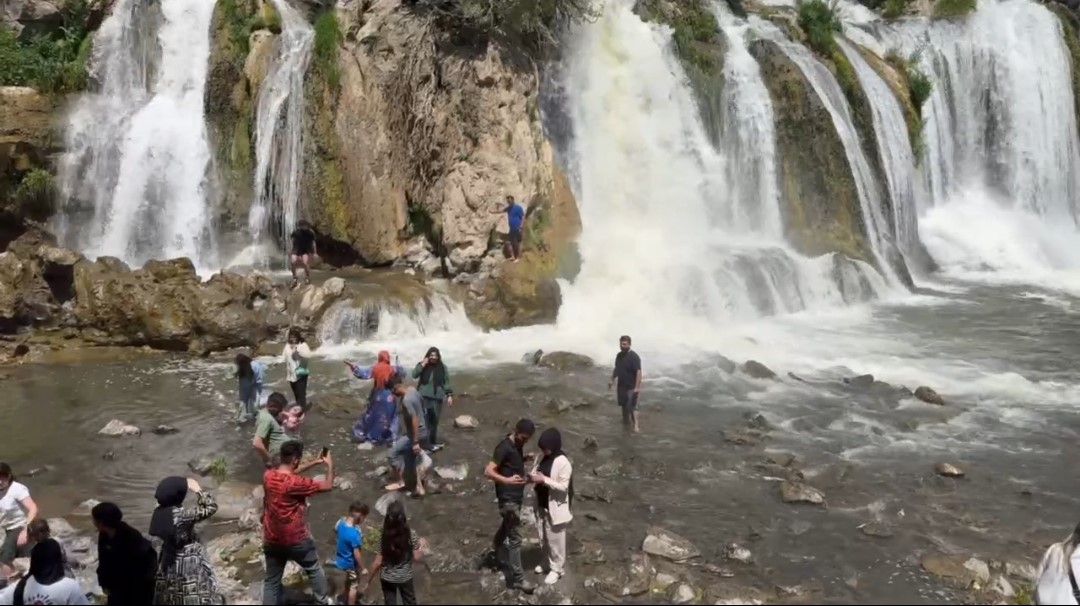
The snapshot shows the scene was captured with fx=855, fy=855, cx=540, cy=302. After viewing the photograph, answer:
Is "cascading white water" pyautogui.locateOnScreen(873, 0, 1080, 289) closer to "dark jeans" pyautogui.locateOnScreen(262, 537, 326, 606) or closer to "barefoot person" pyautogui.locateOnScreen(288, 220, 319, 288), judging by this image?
"barefoot person" pyautogui.locateOnScreen(288, 220, 319, 288)

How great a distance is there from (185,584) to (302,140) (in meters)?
15.0

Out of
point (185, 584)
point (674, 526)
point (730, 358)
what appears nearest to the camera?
point (185, 584)

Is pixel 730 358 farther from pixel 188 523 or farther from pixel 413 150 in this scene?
pixel 188 523

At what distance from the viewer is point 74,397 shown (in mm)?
14227

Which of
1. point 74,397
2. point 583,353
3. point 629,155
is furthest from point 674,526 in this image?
point 629,155

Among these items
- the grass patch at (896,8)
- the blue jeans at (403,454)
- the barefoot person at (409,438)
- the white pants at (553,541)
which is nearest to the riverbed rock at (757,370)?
the barefoot person at (409,438)

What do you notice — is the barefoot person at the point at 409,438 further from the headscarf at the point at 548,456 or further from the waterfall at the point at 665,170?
the waterfall at the point at 665,170

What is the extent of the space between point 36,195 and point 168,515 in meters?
15.9

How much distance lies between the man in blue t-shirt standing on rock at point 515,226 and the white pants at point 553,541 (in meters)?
11.9

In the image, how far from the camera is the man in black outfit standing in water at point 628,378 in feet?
40.8

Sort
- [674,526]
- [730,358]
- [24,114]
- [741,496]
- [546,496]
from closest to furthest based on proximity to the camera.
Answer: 1. [546,496]
2. [674,526]
3. [741,496]
4. [730,358]
5. [24,114]

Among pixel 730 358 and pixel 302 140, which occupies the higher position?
pixel 302 140

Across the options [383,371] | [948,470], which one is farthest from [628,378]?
[948,470]

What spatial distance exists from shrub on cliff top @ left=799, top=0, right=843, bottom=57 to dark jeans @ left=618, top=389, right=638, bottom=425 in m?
17.1
